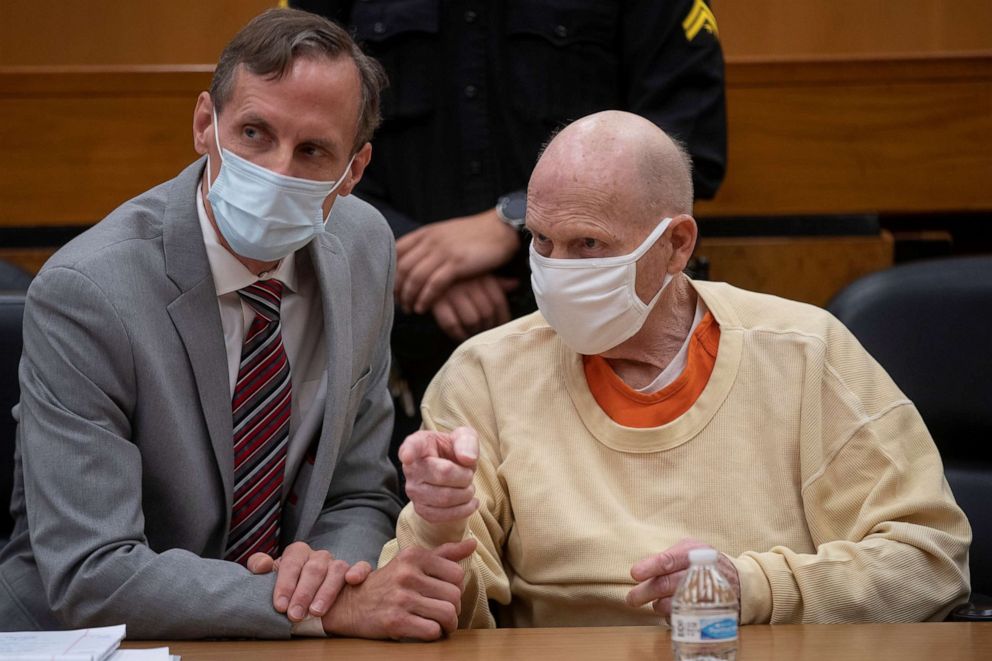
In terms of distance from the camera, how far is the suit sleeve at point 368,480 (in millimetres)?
2145

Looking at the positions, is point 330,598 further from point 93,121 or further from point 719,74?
point 93,121

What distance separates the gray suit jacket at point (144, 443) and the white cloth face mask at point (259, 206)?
63mm

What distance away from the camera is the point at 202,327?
6.57 ft

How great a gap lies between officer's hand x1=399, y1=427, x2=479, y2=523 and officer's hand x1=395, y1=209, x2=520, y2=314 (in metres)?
0.83

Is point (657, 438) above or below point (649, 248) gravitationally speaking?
below

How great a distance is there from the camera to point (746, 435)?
2068 millimetres

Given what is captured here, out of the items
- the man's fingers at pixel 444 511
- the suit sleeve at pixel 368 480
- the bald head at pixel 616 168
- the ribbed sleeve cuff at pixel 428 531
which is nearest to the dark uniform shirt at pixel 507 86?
the suit sleeve at pixel 368 480

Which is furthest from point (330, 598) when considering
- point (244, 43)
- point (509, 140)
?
point (509, 140)

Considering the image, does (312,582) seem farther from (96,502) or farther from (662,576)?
(662,576)

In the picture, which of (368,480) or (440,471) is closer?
(440,471)

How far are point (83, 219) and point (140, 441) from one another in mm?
1548

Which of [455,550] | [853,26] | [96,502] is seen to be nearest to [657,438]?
[455,550]

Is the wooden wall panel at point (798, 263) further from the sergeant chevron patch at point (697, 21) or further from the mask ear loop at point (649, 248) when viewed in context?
the mask ear loop at point (649, 248)

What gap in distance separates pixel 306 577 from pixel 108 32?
9.26 ft
